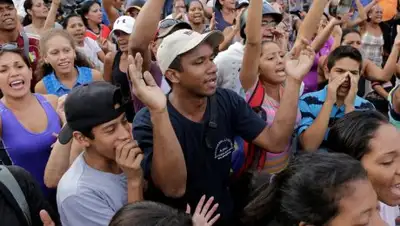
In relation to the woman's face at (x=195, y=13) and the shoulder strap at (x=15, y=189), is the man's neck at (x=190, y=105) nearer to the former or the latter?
the shoulder strap at (x=15, y=189)

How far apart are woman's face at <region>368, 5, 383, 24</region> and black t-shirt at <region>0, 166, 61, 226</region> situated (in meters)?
5.48

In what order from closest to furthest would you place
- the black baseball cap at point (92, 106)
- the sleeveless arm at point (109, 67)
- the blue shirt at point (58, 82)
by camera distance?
the black baseball cap at point (92, 106)
the blue shirt at point (58, 82)
the sleeveless arm at point (109, 67)

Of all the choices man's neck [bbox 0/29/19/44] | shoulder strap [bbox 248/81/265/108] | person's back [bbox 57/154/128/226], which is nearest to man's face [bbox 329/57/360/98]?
shoulder strap [bbox 248/81/265/108]

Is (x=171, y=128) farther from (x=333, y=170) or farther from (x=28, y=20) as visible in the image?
(x=28, y=20)

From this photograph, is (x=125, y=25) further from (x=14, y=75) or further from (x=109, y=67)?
(x=14, y=75)

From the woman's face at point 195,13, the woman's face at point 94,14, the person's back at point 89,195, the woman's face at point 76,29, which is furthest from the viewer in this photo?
the woman's face at point 94,14

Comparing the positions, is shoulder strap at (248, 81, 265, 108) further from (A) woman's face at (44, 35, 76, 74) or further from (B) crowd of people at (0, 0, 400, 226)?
(A) woman's face at (44, 35, 76, 74)

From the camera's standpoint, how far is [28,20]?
6090 mm

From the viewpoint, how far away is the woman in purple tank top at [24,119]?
2785mm

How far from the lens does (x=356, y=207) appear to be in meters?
1.63

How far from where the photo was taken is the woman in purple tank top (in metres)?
2.79

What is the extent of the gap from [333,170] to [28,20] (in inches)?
203

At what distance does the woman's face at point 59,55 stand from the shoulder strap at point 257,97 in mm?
1433

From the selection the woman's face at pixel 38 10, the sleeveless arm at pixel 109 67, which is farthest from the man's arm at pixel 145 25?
the woman's face at pixel 38 10
